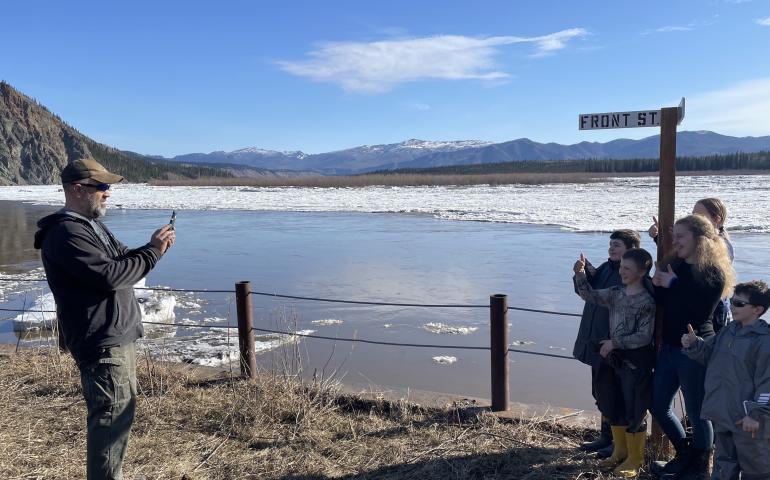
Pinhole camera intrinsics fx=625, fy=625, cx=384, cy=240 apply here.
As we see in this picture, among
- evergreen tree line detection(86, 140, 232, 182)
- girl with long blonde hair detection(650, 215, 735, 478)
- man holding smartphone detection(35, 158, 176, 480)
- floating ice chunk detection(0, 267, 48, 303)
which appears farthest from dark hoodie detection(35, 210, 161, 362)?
evergreen tree line detection(86, 140, 232, 182)

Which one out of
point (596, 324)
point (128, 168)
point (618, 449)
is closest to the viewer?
point (618, 449)

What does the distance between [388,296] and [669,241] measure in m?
6.86

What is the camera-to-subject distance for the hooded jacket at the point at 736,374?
10.6 feet

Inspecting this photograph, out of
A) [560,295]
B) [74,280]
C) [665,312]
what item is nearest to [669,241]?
[665,312]

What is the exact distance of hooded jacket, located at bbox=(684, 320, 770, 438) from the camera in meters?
3.23

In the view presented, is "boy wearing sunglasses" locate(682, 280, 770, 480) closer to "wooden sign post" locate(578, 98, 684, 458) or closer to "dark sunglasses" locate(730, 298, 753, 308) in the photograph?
"dark sunglasses" locate(730, 298, 753, 308)

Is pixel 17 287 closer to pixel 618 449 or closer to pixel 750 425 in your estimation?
pixel 618 449

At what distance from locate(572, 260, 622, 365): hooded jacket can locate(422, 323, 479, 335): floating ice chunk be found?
424 centimetres

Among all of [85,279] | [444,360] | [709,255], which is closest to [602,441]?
[709,255]

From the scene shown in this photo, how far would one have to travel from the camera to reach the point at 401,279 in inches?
486

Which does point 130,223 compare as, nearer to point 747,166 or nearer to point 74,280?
point 74,280

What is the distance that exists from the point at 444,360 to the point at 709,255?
4179mm

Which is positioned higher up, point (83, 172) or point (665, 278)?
point (83, 172)

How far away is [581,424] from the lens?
4.95 meters
